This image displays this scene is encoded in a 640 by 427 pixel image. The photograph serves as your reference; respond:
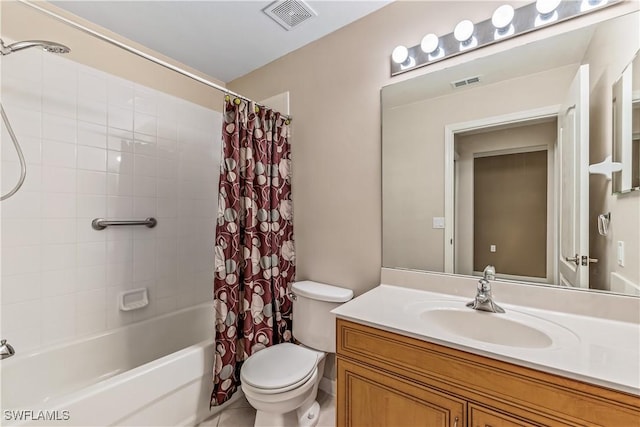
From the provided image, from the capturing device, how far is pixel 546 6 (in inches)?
46.4

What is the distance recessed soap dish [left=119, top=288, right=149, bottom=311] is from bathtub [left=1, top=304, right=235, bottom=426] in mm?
135

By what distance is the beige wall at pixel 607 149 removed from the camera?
1.01m

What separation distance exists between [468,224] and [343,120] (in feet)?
3.17

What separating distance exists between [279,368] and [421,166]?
131cm

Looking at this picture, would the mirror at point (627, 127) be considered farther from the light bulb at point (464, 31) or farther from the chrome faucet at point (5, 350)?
the chrome faucet at point (5, 350)

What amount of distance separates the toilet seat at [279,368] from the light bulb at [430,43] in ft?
5.78

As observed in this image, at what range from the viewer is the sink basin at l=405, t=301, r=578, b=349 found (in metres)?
0.97

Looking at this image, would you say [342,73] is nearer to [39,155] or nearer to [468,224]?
[468,224]

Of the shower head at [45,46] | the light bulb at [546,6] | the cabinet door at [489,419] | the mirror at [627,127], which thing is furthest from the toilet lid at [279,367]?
the light bulb at [546,6]

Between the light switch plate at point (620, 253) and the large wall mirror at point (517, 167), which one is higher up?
the large wall mirror at point (517, 167)

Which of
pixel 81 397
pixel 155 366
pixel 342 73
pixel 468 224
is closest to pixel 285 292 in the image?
pixel 155 366

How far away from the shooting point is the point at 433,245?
1.47 m

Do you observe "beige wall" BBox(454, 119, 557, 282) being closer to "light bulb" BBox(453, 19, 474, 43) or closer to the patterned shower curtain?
"light bulb" BBox(453, 19, 474, 43)

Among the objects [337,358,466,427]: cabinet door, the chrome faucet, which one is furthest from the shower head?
[337,358,466,427]: cabinet door
